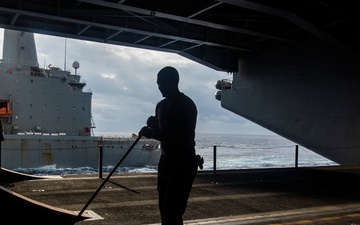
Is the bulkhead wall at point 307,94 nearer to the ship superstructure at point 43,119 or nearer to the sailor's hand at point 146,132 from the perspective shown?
the ship superstructure at point 43,119

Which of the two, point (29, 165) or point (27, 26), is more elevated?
point (27, 26)

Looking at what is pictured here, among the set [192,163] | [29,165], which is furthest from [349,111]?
[29,165]

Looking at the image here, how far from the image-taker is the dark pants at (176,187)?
125 inches

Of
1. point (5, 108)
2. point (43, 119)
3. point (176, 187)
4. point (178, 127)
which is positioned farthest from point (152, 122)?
point (43, 119)

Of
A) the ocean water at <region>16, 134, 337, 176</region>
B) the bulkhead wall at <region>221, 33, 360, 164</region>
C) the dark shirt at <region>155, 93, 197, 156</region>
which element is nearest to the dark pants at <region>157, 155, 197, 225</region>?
the dark shirt at <region>155, 93, 197, 156</region>

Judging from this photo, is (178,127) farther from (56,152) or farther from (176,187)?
(56,152)

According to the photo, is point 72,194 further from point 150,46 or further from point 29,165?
point 29,165

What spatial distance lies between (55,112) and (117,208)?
33028 mm

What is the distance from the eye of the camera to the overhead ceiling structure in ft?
49.1

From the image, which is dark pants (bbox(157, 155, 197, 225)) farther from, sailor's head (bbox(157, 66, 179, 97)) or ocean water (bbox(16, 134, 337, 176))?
ocean water (bbox(16, 134, 337, 176))

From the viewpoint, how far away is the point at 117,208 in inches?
257

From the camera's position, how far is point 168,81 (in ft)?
11.2

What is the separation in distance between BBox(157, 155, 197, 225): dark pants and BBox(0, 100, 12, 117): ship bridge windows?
34.4m

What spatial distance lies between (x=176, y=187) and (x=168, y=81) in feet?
3.39
